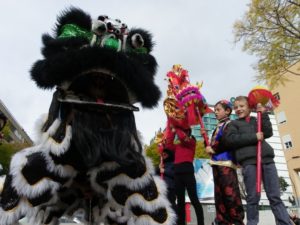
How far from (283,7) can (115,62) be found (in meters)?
6.83

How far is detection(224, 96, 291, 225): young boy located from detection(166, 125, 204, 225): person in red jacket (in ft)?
1.82

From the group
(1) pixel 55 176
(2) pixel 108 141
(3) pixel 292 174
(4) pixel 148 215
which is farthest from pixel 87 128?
(3) pixel 292 174

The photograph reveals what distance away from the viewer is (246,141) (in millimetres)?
3535

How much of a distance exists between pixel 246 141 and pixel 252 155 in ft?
0.48

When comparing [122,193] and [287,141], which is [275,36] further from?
[287,141]

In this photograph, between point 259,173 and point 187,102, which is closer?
point 259,173

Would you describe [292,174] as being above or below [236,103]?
above

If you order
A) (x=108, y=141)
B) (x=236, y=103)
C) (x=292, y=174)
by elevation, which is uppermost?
(x=292, y=174)

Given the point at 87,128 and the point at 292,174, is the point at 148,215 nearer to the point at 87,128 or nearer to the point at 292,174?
the point at 87,128

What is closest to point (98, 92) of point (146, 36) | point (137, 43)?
point (137, 43)

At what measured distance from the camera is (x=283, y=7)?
25.6 ft

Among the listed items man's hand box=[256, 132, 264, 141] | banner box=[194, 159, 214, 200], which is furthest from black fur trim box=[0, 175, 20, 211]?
banner box=[194, 159, 214, 200]

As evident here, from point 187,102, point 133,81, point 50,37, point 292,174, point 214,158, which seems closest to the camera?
point 133,81

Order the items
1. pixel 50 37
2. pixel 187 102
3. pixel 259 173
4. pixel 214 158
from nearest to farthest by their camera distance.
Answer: pixel 50 37 → pixel 259 173 → pixel 214 158 → pixel 187 102
